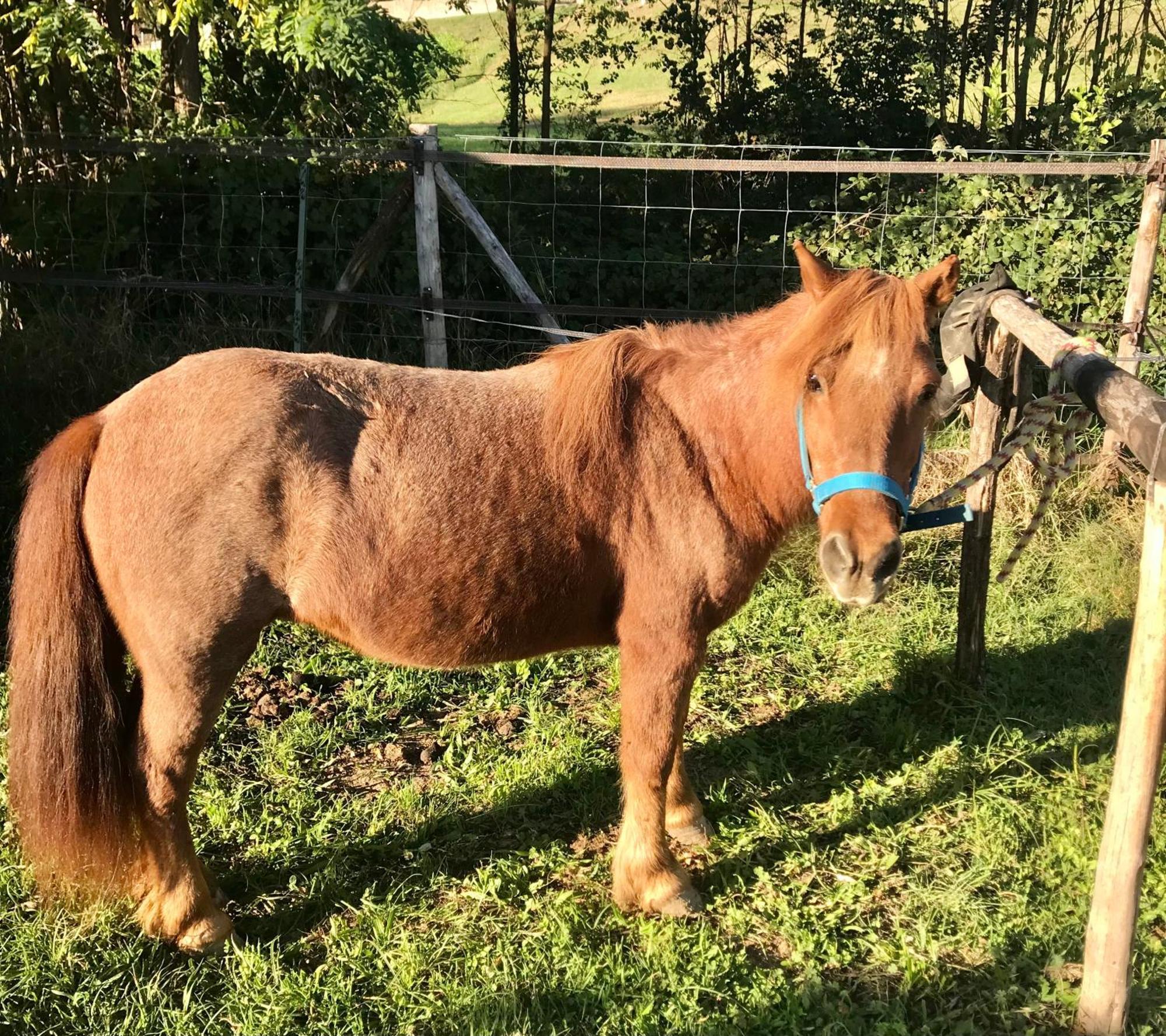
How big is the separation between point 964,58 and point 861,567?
919 centimetres

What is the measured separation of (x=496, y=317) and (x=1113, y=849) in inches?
252

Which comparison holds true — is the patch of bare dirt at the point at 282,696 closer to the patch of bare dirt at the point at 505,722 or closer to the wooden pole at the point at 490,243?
the patch of bare dirt at the point at 505,722

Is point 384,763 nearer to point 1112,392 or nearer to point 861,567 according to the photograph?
point 861,567

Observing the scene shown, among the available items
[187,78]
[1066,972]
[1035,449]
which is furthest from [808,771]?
[187,78]

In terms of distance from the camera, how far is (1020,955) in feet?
9.50

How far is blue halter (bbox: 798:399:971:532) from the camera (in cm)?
255

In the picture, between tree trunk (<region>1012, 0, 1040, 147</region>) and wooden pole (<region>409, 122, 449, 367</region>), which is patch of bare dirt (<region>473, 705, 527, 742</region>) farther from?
tree trunk (<region>1012, 0, 1040, 147</region>)

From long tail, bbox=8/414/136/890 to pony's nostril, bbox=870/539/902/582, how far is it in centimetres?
230

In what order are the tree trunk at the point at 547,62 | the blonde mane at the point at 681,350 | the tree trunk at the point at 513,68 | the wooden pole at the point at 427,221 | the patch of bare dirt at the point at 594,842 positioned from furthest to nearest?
the tree trunk at the point at 547,62, the tree trunk at the point at 513,68, the wooden pole at the point at 427,221, the patch of bare dirt at the point at 594,842, the blonde mane at the point at 681,350

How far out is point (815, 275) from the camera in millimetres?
2740

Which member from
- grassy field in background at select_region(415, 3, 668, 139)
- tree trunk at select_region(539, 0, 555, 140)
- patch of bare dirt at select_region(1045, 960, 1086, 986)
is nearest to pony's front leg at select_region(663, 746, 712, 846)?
patch of bare dirt at select_region(1045, 960, 1086, 986)

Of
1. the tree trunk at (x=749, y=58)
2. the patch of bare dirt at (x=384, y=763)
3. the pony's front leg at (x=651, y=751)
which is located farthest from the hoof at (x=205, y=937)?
the tree trunk at (x=749, y=58)

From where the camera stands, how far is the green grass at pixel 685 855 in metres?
2.75

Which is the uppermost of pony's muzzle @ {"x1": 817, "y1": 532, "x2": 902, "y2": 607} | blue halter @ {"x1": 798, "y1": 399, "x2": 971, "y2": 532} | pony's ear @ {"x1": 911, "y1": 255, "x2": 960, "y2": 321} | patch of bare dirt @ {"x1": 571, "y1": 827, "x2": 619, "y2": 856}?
pony's ear @ {"x1": 911, "y1": 255, "x2": 960, "y2": 321}
